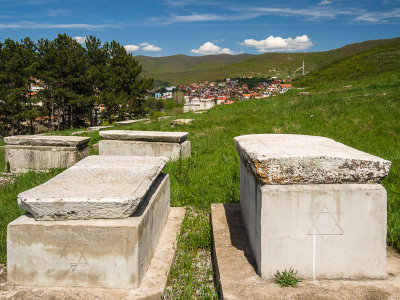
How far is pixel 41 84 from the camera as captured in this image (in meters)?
26.6

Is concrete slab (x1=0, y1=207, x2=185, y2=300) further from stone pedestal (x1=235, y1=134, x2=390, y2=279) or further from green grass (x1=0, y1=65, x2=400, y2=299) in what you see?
stone pedestal (x1=235, y1=134, x2=390, y2=279)

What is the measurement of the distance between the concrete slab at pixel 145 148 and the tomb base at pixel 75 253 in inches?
158

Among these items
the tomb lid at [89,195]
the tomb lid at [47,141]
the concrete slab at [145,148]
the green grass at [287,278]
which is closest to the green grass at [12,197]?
the tomb lid at [47,141]

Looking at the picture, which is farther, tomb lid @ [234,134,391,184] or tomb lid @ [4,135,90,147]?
tomb lid @ [4,135,90,147]

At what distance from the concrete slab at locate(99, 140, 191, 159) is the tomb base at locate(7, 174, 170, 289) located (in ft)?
13.2

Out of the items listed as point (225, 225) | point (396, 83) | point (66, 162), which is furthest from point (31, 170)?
point (396, 83)

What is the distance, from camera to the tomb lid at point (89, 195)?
7.46ft

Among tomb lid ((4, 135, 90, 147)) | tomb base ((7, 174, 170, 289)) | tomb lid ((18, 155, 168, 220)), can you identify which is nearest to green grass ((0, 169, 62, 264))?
tomb lid ((4, 135, 90, 147))

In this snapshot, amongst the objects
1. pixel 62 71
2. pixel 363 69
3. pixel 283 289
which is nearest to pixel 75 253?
pixel 283 289

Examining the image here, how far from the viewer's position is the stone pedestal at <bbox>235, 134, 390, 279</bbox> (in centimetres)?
218

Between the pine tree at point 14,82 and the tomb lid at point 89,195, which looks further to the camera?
the pine tree at point 14,82

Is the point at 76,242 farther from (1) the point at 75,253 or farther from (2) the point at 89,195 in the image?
(2) the point at 89,195

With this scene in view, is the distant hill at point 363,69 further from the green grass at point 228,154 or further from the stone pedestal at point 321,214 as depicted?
the stone pedestal at point 321,214

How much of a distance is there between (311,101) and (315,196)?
36.7ft
